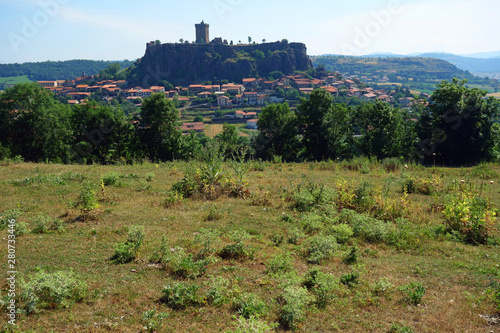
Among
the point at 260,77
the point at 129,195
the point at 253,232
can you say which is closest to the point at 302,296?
the point at 253,232

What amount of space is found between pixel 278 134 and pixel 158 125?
10.8 meters

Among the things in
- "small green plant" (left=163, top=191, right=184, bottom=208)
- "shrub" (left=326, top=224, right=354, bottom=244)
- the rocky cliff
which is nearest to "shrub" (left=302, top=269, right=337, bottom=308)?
"shrub" (left=326, top=224, right=354, bottom=244)

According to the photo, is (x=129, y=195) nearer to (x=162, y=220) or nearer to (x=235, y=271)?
(x=162, y=220)

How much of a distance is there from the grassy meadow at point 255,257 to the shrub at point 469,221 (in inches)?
1.4

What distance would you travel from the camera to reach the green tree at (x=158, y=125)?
87.4ft

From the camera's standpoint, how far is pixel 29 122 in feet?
77.8

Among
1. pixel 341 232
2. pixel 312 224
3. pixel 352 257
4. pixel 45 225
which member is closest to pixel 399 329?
pixel 352 257

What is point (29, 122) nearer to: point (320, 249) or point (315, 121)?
point (315, 121)

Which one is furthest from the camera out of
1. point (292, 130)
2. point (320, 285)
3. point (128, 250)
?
point (292, 130)

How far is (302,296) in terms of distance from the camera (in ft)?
18.0

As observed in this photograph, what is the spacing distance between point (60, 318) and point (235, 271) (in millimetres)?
3172

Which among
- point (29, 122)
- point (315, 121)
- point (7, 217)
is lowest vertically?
point (7, 217)

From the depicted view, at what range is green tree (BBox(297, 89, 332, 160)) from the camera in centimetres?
2678

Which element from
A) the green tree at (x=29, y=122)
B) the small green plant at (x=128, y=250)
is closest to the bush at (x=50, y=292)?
the small green plant at (x=128, y=250)
